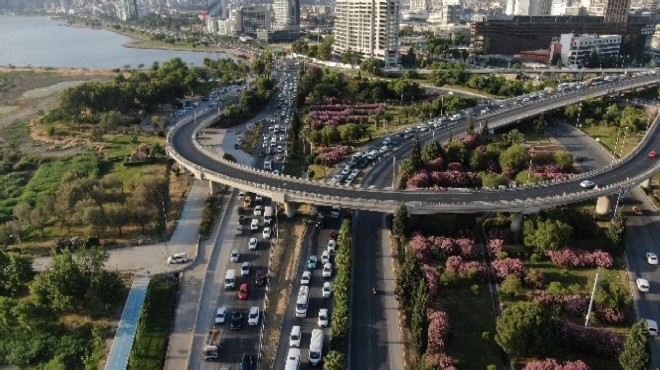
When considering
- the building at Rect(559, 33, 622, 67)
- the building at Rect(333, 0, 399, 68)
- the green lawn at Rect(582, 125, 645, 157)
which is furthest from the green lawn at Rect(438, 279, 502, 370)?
the building at Rect(559, 33, 622, 67)

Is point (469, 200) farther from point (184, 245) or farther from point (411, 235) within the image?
point (184, 245)

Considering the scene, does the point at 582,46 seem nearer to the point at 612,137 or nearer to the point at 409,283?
the point at 612,137

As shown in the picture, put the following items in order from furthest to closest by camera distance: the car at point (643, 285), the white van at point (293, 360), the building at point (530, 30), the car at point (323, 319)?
the building at point (530, 30) → the car at point (643, 285) → the car at point (323, 319) → the white van at point (293, 360)

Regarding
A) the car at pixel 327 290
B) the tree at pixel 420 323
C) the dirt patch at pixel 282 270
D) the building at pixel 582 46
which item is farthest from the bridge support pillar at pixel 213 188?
the building at pixel 582 46

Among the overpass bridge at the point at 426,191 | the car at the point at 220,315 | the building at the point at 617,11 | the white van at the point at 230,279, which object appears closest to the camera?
the car at the point at 220,315

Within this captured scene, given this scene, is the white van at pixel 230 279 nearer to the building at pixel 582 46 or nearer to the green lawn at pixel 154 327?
the green lawn at pixel 154 327

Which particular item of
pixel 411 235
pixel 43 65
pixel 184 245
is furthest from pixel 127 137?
pixel 43 65

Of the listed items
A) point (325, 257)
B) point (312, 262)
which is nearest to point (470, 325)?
point (325, 257)
